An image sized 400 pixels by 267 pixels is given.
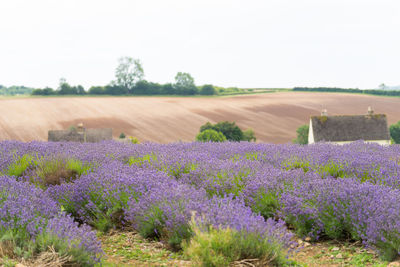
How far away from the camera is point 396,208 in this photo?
3498mm

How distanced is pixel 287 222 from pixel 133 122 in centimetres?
4315

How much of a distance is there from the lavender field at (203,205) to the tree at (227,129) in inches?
1455

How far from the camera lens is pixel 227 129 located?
144 ft

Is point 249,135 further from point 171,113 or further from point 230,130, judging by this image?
point 171,113

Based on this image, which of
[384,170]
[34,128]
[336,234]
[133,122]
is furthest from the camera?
[133,122]

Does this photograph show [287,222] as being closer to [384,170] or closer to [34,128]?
[384,170]

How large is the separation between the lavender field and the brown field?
107 ft

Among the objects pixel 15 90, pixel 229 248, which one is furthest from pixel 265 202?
pixel 15 90

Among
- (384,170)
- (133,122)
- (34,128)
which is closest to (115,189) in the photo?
(384,170)

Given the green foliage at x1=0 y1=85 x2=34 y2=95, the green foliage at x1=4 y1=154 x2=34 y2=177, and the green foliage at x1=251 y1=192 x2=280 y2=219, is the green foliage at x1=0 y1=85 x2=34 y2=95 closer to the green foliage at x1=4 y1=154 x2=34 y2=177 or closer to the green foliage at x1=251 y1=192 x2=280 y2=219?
the green foliage at x1=4 y1=154 x2=34 y2=177

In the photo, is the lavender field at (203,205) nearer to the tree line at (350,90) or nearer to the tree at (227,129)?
the tree at (227,129)

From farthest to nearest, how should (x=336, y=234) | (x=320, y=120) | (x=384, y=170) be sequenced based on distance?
(x=320, y=120) → (x=384, y=170) → (x=336, y=234)

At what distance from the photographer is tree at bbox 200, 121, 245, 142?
4323cm

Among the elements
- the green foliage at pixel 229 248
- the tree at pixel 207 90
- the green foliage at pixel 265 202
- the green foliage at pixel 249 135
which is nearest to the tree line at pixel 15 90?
the tree at pixel 207 90
